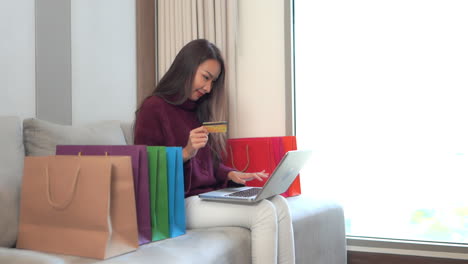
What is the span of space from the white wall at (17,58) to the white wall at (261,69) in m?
1.21

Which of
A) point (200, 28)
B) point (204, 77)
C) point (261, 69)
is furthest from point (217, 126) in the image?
point (200, 28)

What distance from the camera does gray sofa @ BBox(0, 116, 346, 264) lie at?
3.85 feet

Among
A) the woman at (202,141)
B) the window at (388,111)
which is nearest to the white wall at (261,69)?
the window at (388,111)

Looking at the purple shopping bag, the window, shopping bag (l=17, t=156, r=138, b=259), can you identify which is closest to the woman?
the purple shopping bag

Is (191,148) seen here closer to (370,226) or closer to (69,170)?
Result: (69,170)

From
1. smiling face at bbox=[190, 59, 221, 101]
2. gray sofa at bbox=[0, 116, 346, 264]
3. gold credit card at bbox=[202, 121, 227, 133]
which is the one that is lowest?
gray sofa at bbox=[0, 116, 346, 264]

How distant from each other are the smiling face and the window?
0.87m

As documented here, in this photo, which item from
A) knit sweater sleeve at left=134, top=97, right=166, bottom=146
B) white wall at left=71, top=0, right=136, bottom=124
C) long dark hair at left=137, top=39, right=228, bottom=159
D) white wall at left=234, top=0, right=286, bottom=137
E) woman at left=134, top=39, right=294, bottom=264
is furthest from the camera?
white wall at left=234, top=0, right=286, bottom=137

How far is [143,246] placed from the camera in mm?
1268

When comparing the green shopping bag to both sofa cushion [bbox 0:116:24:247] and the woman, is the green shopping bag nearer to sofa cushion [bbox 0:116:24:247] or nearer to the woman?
the woman

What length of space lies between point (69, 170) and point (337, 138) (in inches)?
67.3

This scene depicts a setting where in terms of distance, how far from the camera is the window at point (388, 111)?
2.25 m

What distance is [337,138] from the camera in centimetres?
253

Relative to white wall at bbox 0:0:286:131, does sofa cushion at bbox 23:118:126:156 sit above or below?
below
